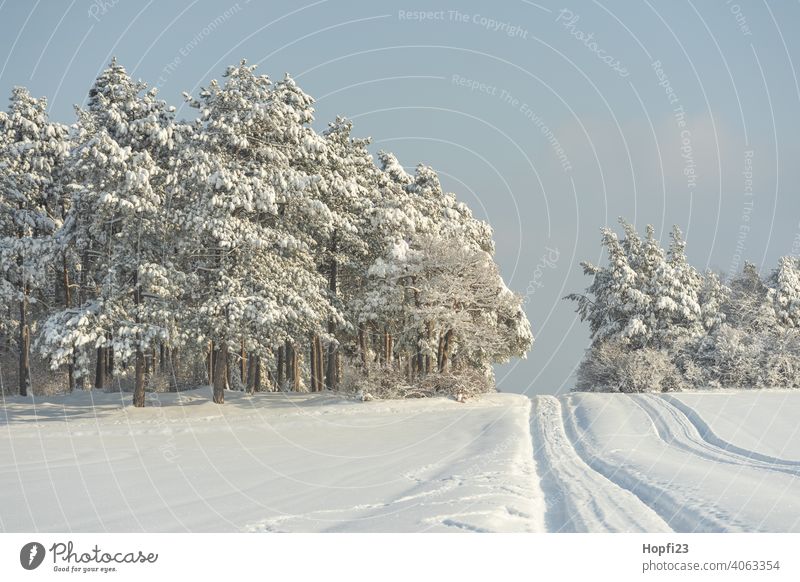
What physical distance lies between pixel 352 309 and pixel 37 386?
19.5 meters

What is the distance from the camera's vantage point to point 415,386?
106 feet

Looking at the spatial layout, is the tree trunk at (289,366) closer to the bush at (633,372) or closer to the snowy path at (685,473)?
the bush at (633,372)

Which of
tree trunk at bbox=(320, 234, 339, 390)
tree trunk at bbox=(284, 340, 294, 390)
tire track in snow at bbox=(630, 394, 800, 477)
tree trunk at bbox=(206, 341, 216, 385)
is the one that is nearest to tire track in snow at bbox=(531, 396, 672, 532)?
tire track in snow at bbox=(630, 394, 800, 477)

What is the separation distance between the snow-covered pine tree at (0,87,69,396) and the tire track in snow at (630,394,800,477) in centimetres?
2866

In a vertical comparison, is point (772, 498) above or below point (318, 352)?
below

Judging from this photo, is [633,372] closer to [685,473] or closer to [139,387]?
[139,387]

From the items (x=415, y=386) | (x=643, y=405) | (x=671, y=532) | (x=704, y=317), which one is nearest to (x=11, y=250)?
(x=415, y=386)

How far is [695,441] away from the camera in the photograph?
18.3 metres

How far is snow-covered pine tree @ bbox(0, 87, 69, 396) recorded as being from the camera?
33.4 meters

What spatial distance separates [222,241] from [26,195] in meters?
15.4

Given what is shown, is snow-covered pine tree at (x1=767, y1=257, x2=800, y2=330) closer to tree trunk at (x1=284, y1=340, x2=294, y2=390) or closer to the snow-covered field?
the snow-covered field

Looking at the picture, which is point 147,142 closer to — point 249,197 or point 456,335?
point 249,197

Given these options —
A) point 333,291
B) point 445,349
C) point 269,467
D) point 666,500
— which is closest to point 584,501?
point 666,500
